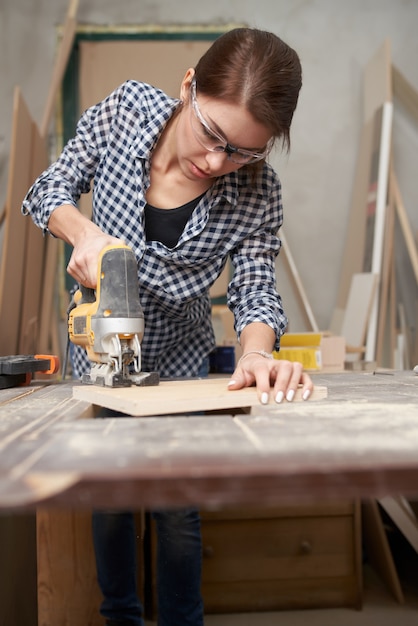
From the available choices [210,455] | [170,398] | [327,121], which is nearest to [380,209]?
[327,121]

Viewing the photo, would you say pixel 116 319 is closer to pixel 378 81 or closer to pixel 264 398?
pixel 264 398

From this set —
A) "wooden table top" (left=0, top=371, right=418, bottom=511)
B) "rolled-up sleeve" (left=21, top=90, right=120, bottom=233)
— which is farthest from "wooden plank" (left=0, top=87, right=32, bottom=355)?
"wooden table top" (left=0, top=371, right=418, bottom=511)

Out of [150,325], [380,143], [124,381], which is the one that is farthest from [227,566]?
[380,143]

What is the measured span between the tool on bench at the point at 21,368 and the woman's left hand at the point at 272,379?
65 centimetres

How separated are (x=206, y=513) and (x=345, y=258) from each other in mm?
2134

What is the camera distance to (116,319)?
1.41m

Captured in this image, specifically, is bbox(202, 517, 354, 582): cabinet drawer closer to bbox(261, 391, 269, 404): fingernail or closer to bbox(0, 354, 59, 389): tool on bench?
bbox(0, 354, 59, 389): tool on bench

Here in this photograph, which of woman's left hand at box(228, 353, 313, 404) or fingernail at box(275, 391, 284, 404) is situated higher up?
woman's left hand at box(228, 353, 313, 404)

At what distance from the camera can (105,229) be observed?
5.97 feet

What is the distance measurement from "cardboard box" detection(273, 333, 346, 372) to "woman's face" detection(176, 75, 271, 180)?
109 cm

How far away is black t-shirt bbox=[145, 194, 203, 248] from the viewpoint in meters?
1.81

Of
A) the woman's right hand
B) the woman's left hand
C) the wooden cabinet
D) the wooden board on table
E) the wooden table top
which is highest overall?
the woman's right hand

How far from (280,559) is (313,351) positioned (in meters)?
0.84

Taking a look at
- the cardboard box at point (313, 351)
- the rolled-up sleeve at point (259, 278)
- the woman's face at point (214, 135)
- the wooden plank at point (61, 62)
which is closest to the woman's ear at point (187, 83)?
the woman's face at point (214, 135)
